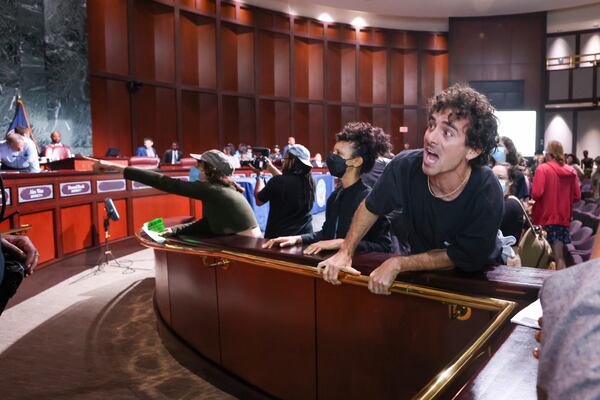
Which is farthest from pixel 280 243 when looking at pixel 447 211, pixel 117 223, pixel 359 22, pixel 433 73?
pixel 433 73

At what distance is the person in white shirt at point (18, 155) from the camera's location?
239 inches

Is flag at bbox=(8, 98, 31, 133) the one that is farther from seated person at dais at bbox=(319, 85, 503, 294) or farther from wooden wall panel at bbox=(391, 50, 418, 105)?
wooden wall panel at bbox=(391, 50, 418, 105)

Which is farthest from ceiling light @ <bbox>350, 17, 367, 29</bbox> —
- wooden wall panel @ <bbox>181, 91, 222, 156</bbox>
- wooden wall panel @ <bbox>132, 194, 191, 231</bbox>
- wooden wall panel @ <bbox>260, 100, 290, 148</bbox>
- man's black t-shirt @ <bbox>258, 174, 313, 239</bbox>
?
man's black t-shirt @ <bbox>258, 174, 313, 239</bbox>

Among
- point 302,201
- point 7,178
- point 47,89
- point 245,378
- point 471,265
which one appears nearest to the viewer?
point 471,265

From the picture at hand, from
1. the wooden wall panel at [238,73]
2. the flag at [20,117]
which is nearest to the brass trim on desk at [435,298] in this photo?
the flag at [20,117]

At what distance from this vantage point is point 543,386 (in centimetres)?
51

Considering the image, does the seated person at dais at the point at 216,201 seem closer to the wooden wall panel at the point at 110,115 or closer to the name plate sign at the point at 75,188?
the name plate sign at the point at 75,188

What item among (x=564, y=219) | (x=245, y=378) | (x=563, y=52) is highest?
(x=563, y=52)

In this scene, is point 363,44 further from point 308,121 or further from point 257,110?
point 257,110

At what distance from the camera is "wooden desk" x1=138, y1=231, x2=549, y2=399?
1.47m

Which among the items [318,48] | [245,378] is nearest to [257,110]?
[318,48]

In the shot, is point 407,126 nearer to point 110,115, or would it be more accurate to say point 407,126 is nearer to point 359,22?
point 359,22

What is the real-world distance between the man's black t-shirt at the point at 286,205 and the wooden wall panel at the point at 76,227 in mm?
2930

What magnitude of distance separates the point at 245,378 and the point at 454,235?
141 centimetres
